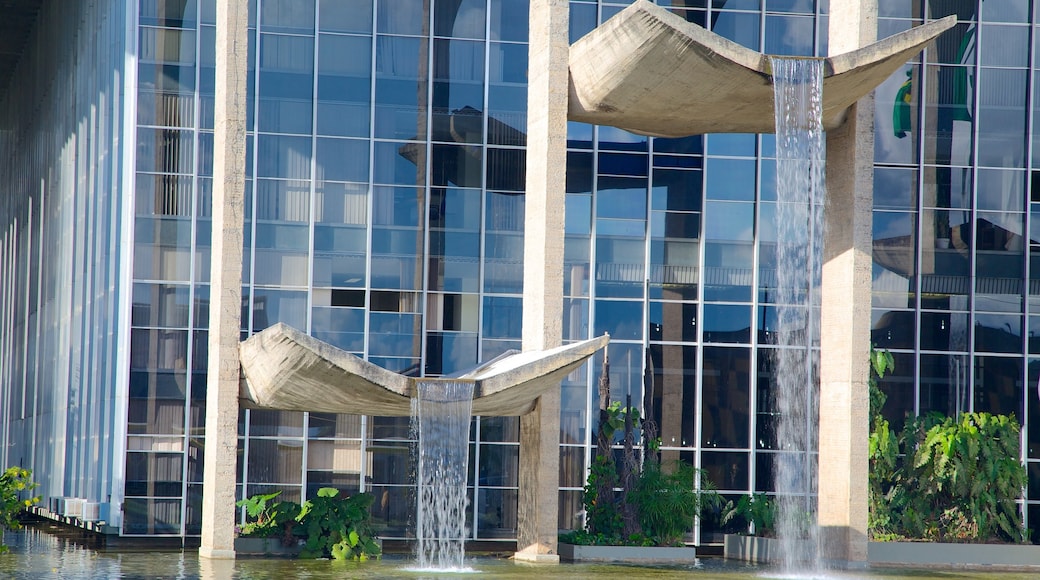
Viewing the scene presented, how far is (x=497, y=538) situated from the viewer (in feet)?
101

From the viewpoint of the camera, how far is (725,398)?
32.0m

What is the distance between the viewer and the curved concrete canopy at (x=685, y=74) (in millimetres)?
22312

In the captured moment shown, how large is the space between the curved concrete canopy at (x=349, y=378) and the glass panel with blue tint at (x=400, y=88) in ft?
27.8

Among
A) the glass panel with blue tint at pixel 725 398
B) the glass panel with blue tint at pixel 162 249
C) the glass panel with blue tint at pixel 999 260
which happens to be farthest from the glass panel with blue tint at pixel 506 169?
the glass panel with blue tint at pixel 999 260

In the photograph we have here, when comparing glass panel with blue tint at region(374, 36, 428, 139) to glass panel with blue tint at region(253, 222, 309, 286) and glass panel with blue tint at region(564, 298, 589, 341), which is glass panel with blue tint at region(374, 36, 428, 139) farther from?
glass panel with blue tint at region(564, 298, 589, 341)

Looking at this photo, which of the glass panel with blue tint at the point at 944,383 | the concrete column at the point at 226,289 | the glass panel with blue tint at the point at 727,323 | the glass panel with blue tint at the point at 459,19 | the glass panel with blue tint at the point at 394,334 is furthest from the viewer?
the glass panel with blue tint at the point at 944,383

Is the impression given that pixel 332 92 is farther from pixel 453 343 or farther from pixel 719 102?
pixel 719 102

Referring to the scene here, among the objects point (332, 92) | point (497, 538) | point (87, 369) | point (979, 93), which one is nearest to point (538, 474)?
point (497, 538)

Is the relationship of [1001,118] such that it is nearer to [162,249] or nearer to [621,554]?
[621,554]

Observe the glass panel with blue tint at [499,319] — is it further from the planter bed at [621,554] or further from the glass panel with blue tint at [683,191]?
the planter bed at [621,554]

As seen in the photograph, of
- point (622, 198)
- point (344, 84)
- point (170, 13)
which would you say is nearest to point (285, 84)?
point (344, 84)

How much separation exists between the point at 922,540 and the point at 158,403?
16057 millimetres

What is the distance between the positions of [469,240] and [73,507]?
Result: 1115 centimetres

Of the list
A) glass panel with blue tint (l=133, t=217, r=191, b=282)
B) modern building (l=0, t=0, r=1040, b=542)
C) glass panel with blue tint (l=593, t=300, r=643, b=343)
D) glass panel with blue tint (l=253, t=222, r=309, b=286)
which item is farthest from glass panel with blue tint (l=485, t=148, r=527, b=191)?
glass panel with blue tint (l=133, t=217, r=191, b=282)
